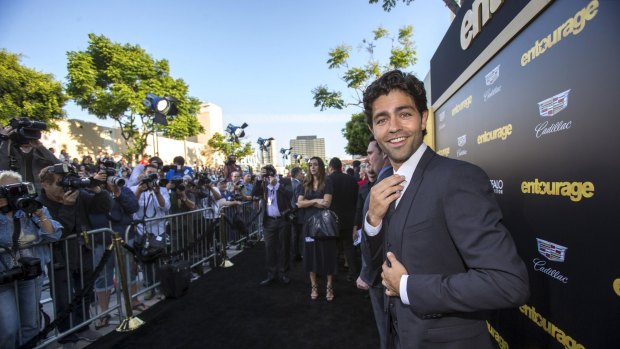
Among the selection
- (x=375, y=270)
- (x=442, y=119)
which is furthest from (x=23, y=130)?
(x=442, y=119)

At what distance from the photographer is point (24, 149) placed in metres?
4.32

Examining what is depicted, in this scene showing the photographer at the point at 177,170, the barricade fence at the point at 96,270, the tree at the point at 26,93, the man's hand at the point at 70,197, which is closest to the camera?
the barricade fence at the point at 96,270

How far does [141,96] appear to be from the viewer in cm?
2850

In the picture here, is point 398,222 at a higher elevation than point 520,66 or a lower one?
lower

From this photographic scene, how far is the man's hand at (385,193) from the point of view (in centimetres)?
143

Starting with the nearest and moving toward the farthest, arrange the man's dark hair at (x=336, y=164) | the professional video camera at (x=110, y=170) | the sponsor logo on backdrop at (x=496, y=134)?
the sponsor logo on backdrop at (x=496, y=134) < the professional video camera at (x=110, y=170) < the man's dark hair at (x=336, y=164)

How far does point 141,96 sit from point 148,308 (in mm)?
28433

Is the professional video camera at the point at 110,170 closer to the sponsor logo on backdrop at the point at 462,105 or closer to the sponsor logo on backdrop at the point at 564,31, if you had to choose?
the sponsor logo on backdrop at the point at 462,105

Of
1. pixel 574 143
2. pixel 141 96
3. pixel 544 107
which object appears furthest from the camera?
pixel 141 96

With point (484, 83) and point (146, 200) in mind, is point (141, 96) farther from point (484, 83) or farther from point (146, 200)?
point (484, 83)

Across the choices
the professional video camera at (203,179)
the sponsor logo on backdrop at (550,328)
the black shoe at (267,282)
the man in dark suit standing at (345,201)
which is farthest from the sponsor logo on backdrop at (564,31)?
the professional video camera at (203,179)

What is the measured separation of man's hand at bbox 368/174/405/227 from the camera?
1430 millimetres

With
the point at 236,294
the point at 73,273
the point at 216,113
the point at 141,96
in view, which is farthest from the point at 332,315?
the point at 216,113

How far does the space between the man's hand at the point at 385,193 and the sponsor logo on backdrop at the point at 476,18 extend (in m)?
1.95
